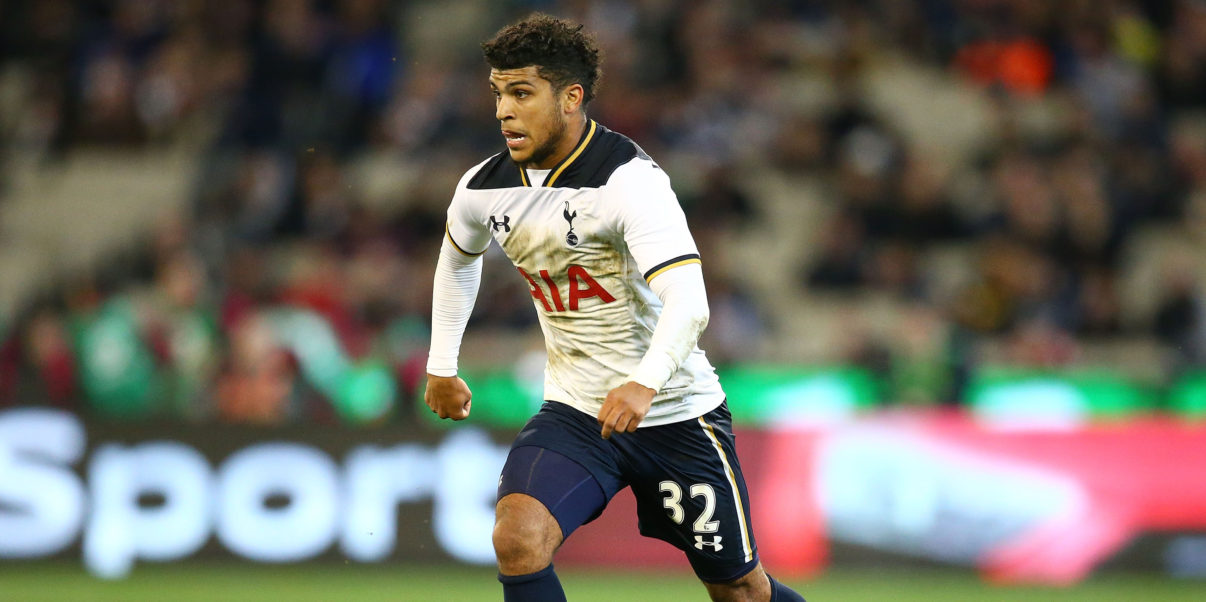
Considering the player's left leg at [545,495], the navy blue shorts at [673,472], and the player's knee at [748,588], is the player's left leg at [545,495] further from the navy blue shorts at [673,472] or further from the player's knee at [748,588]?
the player's knee at [748,588]

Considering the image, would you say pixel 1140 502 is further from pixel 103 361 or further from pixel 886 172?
Answer: pixel 103 361

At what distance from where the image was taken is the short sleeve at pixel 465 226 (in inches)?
197

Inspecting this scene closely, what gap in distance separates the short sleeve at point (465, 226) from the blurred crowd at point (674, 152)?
18.2 feet

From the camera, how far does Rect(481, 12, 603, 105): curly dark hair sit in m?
4.70

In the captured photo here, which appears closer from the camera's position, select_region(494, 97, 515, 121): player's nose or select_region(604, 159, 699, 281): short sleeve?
select_region(604, 159, 699, 281): short sleeve

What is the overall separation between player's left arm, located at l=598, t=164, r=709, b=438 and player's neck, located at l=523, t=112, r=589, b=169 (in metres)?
0.24

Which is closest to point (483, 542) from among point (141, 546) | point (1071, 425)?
point (141, 546)

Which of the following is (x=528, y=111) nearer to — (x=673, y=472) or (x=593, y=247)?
(x=593, y=247)

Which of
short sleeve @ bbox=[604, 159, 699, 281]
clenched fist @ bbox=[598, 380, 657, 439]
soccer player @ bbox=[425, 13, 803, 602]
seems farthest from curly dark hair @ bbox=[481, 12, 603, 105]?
clenched fist @ bbox=[598, 380, 657, 439]

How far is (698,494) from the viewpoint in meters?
4.95

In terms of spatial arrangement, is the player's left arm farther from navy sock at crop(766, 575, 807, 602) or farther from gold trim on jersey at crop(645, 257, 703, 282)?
navy sock at crop(766, 575, 807, 602)

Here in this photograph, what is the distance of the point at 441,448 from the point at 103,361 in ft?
8.70

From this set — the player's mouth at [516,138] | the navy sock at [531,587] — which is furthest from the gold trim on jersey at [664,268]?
the navy sock at [531,587]

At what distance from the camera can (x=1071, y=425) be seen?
9.67 metres
